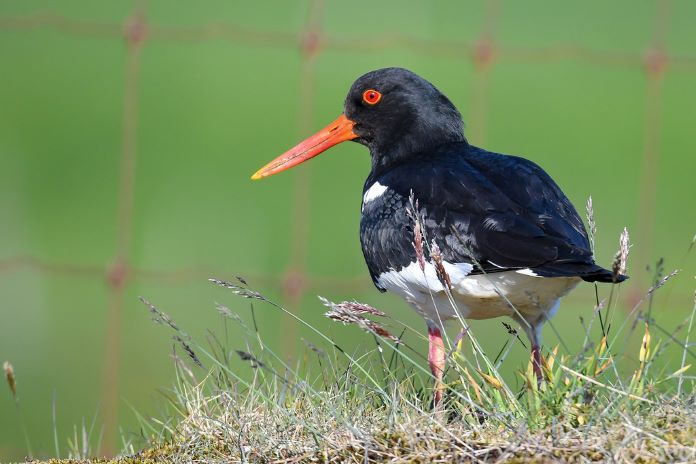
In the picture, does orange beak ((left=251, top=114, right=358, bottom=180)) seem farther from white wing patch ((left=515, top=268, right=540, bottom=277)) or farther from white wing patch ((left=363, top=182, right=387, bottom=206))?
white wing patch ((left=515, top=268, right=540, bottom=277))

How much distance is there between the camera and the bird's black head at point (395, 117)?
4680 millimetres

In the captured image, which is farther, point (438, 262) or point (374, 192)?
point (374, 192)

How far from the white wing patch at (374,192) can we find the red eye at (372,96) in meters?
0.57

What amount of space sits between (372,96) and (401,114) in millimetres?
169

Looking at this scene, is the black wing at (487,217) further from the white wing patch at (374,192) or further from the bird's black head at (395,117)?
the bird's black head at (395,117)

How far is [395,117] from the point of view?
15.6ft

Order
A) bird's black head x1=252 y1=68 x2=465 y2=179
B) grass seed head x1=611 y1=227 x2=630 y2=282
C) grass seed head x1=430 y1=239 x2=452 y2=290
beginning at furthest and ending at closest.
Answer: bird's black head x1=252 y1=68 x2=465 y2=179 < grass seed head x1=430 y1=239 x2=452 y2=290 < grass seed head x1=611 y1=227 x2=630 y2=282

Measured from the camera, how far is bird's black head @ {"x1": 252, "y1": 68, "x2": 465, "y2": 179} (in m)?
4.68

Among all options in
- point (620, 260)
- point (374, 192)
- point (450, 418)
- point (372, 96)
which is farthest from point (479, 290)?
point (372, 96)

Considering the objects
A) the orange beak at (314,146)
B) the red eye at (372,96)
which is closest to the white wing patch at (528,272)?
the red eye at (372,96)

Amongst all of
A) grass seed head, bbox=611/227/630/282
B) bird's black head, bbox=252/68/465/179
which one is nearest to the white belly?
grass seed head, bbox=611/227/630/282

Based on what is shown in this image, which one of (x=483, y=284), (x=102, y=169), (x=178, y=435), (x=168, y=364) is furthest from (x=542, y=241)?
(x=102, y=169)

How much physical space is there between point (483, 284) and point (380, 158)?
131 cm

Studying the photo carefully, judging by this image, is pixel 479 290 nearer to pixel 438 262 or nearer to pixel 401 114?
pixel 438 262
